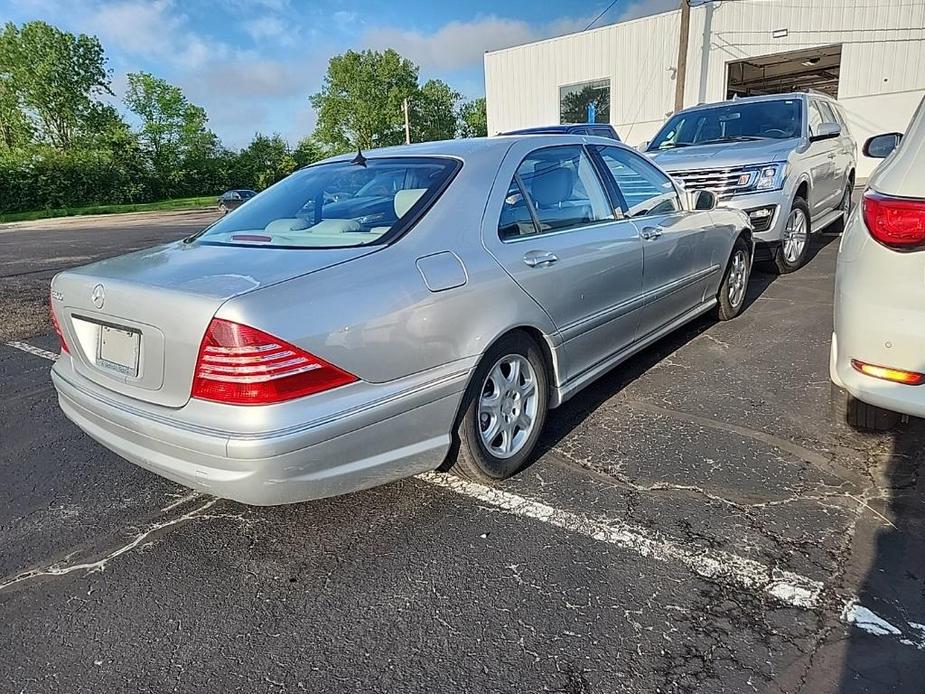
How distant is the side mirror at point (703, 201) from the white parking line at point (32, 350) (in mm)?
5205

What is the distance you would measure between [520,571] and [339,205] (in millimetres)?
1901

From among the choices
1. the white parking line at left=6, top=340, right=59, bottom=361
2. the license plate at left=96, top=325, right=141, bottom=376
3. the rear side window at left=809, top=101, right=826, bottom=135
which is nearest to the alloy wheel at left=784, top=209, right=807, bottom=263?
the rear side window at left=809, top=101, right=826, bottom=135

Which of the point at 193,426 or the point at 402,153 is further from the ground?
the point at 402,153

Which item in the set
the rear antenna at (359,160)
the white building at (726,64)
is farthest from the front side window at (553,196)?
the white building at (726,64)

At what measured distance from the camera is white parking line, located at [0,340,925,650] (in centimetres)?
208

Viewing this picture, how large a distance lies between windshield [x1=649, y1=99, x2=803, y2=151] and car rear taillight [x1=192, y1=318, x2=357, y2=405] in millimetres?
6872

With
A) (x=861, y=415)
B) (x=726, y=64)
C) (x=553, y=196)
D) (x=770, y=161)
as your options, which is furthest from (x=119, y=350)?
(x=726, y=64)

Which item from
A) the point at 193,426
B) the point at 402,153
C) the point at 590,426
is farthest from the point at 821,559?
the point at 402,153

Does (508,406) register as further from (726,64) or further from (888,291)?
(726,64)

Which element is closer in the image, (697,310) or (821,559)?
(821,559)

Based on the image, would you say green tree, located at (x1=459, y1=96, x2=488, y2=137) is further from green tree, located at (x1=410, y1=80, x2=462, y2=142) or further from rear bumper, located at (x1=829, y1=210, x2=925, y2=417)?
rear bumper, located at (x1=829, y1=210, x2=925, y2=417)

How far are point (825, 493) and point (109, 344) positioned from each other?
3051mm

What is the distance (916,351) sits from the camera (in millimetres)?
2445

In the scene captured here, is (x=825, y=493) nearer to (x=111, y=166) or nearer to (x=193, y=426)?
(x=193, y=426)
